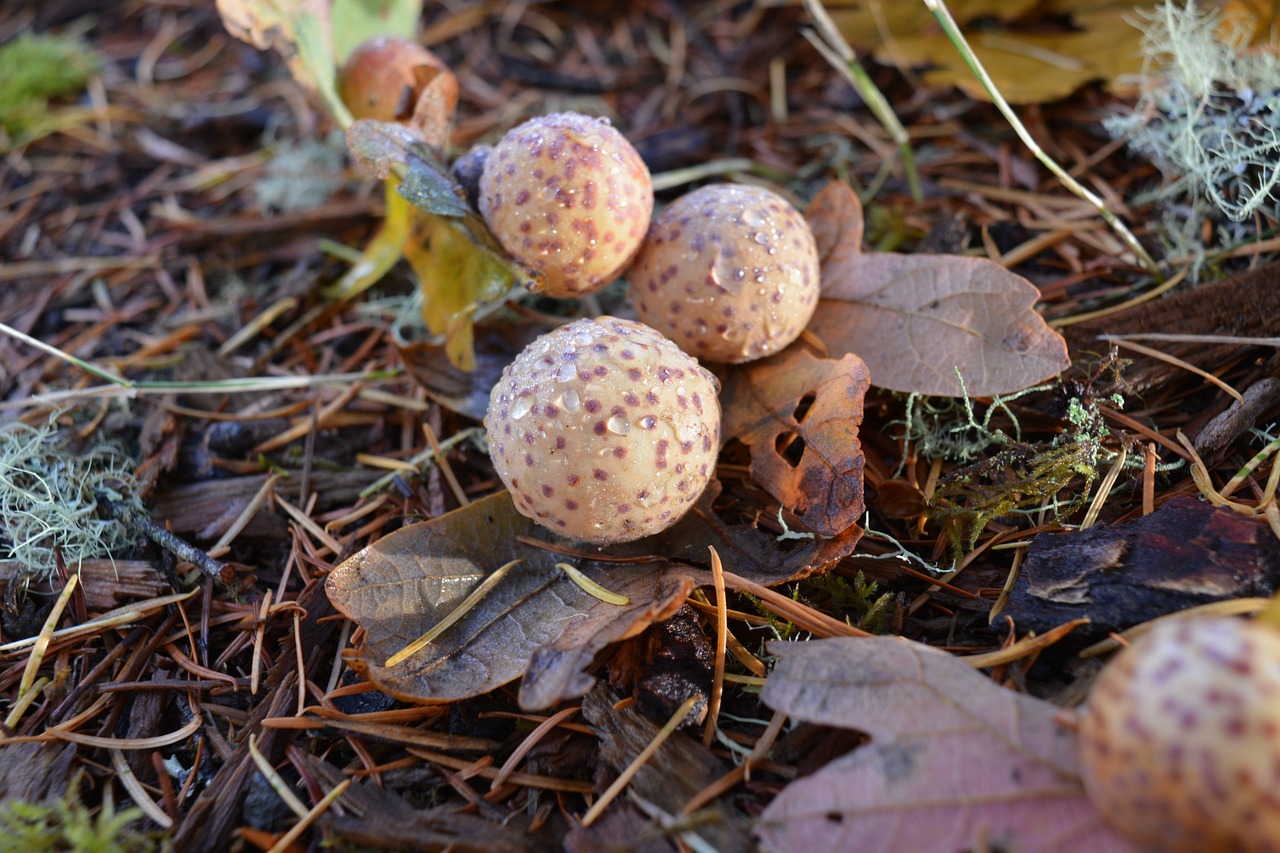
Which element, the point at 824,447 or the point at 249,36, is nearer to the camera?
the point at 824,447

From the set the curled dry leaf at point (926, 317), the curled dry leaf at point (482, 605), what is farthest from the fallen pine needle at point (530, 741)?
the curled dry leaf at point (926, 317)

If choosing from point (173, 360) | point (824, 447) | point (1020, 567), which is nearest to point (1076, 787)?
point (1020, 567)

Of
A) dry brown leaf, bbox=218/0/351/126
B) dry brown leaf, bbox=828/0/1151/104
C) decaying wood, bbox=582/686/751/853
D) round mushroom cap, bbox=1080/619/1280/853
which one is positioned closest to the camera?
round mushroom cap, bbox=1080/619/1280/853

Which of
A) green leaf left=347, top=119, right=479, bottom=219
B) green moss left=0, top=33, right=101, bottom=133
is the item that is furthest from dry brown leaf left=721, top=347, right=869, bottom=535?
green moss left=0, top=33, right=101, bottom=133

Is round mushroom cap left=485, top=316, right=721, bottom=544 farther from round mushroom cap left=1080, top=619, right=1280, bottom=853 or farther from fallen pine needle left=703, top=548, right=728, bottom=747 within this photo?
round mushroom cap left=1080, top=619, right=1280, bottom=853

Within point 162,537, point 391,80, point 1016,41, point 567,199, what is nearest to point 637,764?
point 567,199

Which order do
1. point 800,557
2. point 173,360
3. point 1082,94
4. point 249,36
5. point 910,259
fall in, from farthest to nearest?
point 1082,94
point 173,360
point 249,36
point 910,259
point 800,557

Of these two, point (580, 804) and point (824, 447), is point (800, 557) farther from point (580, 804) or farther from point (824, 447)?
point (580, 804)
